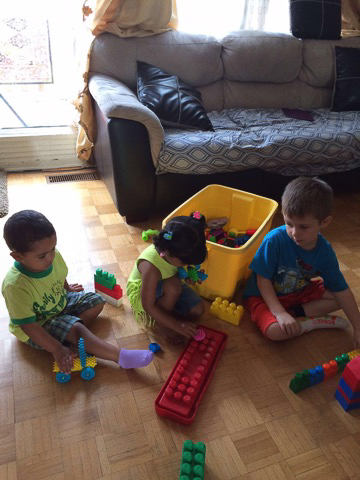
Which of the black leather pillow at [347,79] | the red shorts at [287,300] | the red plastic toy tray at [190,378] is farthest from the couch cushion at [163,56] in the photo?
the red plastic toy tray at [190,378]

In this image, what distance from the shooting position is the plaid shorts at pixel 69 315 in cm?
129

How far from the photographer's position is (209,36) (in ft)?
8.21

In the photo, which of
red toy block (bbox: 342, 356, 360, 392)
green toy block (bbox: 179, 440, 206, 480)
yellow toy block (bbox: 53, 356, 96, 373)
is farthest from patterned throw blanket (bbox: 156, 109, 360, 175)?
green toy block (bbox: 179, 440, 206, 480)

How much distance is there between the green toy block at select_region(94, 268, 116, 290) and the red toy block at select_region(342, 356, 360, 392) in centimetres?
87

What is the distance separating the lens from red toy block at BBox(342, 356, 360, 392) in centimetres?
114

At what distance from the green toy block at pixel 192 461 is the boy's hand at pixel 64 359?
1.43ft

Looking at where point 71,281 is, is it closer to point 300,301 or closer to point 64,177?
point 300,301

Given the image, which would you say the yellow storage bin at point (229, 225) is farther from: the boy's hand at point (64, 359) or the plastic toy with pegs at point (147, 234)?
the boy's hand at point (64, 359)

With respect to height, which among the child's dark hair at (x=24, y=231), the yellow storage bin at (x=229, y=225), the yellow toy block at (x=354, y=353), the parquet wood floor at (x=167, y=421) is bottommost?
the parquet wood floor at (x=167, y=421)

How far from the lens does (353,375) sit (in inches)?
45.1

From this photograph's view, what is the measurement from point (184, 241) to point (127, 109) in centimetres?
90

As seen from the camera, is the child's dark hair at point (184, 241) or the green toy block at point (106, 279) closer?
the child's dark hair at point (184, 241)

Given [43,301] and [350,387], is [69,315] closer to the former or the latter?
[43,301]

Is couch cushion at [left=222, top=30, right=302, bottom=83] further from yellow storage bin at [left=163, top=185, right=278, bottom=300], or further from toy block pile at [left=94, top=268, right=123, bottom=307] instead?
toy block pile at [left=94, top=268, right=123, bottom=307]
